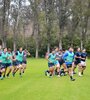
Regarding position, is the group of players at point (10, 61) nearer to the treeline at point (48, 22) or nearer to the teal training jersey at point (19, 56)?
the teal training jersey at point (19, 56)

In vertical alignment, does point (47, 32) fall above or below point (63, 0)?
below

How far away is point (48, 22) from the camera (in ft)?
233

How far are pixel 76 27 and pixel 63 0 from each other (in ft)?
26.9

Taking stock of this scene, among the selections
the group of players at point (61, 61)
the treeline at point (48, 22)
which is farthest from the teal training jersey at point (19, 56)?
the treeline at point (48, 22)

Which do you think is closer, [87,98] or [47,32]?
[87,98]

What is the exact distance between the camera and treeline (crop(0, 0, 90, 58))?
6962 cm

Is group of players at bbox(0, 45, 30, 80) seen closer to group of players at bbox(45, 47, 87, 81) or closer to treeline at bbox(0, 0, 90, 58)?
group of players at bbox(45, 47, 87, 81)

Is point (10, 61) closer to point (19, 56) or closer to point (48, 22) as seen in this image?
point (19, 56)

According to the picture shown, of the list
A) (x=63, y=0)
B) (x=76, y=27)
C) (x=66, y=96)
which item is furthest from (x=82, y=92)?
(x=76, y=27)

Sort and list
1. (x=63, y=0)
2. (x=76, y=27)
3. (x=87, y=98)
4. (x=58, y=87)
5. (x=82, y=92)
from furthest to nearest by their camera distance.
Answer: (x=76, y=27) → (x=63, y=0) → (x=58, y=87) → (x=82, y=92) → (x=87, y=98)

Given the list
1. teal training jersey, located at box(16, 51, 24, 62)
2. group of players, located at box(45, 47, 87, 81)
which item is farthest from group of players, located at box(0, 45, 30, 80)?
group of players, located at box(45, 47, 87, 81)

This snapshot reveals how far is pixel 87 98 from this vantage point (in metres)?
15.2

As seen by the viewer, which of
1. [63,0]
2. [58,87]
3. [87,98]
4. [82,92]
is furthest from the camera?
[63,0]

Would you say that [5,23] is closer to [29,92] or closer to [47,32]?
[47,32]
